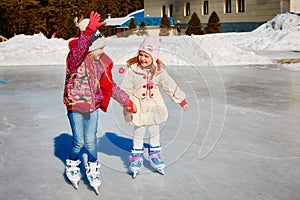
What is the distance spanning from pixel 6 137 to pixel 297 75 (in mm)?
8346

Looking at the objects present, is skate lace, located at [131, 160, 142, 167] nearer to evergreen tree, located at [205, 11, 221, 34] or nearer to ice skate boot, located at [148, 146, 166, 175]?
ice skate boot, located at [148, 146, 166, 175]

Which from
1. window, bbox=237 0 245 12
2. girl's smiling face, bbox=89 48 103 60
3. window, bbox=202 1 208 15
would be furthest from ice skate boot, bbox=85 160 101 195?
window, bbox=202 1 208 15

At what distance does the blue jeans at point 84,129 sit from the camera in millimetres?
3637

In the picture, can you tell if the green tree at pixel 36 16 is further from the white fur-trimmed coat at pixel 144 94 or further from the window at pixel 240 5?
the white fur-trimmed coat at pixel 144 94

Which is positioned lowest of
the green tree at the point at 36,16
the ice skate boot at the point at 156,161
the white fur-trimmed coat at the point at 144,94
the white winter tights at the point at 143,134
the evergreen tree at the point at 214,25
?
the ice skate boot at the point at 156,161

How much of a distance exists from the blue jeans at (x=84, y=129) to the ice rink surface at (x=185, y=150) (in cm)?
37

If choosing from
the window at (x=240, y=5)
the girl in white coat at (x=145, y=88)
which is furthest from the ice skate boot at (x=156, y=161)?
the window at (x=240, y=5)

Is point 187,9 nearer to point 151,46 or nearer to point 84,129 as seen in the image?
point 151,46

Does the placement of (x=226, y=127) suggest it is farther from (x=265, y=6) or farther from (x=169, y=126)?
(x=265, y=6)

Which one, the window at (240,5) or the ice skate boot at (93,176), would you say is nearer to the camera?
the ice skate boot at (93,176)

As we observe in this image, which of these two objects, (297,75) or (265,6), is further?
(265,6)

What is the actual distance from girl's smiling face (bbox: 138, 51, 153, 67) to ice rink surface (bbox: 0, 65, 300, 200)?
1.02 meters

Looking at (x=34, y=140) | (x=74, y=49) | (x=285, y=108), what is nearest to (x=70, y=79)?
(x=74, y=49)

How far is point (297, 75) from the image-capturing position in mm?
11859
